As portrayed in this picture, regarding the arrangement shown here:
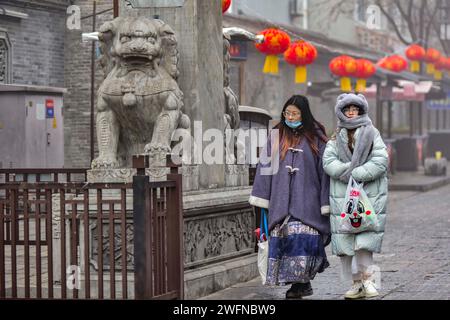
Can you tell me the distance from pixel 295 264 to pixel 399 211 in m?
12.2

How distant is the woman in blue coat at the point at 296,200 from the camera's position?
9.74 metres

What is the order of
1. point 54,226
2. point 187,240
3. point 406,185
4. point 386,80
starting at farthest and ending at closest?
point 386,80, point 406,185, point 187,240, point 54,226

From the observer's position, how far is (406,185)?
2867 cm

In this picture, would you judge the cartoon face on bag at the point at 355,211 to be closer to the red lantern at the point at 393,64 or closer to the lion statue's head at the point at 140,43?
the lion statue's head at the point at 140,43

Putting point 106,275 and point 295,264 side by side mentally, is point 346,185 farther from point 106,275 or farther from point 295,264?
point 106,275

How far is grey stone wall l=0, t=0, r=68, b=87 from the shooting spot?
906 inches

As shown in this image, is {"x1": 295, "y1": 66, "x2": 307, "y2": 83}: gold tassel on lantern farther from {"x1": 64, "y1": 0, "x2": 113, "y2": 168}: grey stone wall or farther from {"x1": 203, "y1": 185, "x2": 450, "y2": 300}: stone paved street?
{"x1": 203, "y1": 185, "x2": 450, "y2": 300}: stone paved street

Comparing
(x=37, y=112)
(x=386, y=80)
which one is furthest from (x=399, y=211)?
(x=386, y=80)

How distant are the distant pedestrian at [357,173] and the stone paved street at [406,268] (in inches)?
12.8

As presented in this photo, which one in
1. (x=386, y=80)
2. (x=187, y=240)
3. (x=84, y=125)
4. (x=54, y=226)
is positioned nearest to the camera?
(x=54, y=226)

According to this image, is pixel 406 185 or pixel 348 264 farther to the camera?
pixel 406 185

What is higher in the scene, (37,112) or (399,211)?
(37,112)

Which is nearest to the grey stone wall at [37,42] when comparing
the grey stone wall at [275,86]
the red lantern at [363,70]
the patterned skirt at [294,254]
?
the grey stone wall at [275,86]

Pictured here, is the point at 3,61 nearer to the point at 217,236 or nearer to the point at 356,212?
the point at 217,236
